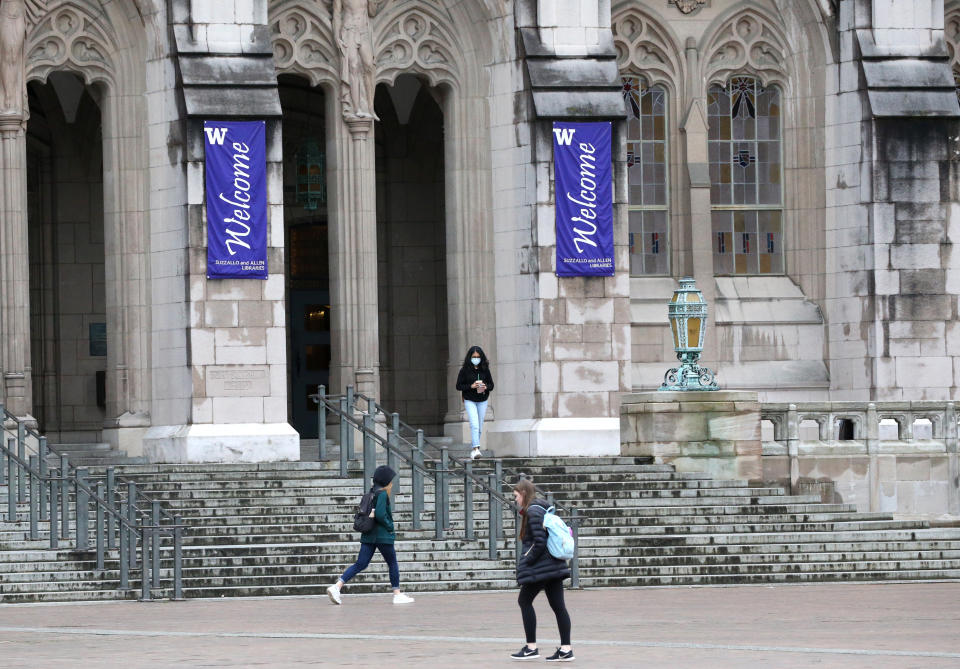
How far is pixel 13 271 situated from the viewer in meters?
30.4

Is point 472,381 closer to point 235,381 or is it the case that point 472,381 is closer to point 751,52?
point 235,381

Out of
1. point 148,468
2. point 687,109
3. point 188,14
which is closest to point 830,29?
point 687,109

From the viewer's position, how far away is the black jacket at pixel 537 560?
17.3 metres

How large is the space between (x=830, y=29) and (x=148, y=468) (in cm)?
1288

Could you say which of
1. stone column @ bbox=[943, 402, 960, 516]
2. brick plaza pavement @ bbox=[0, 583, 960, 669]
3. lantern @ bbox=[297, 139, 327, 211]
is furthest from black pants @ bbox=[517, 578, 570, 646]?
lantern @ bbox=[297, 139, 327, 211]

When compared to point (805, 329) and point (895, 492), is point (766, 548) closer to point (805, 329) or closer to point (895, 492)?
point (895, 492)

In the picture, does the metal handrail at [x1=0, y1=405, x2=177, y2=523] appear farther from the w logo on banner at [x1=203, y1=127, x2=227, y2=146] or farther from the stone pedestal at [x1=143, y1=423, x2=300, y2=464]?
the w logo on banner at [x1=203, y1=127, x2=227, y2=146]

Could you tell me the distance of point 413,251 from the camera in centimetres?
3675

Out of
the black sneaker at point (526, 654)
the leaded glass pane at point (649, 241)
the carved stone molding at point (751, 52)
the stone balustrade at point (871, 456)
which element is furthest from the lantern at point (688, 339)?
the black sneaker at point (526, 654)

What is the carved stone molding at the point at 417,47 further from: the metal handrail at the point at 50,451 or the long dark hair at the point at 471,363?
the metal handrail at the point at 50,451

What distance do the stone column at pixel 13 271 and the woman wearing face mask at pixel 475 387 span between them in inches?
233

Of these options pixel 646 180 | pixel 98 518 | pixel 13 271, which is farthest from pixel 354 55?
pixel 98 518

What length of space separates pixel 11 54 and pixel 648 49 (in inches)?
393

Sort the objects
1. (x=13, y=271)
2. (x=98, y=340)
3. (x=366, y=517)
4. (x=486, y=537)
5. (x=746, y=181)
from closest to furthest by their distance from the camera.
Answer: (x=366, y=517) < (x=486, y=537) < (x=13, y=271) < (x=746, y=181) < (x=98, y=340)
